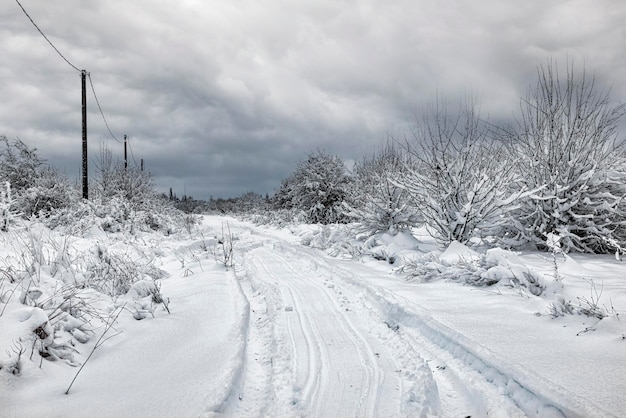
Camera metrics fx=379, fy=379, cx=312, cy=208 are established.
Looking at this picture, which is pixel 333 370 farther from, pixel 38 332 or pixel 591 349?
pixel 38 332

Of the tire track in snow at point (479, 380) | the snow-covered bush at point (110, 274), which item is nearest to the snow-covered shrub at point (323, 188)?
the snow-covered bush at point (110, 274)

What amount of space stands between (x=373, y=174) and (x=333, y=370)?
33.2 feet

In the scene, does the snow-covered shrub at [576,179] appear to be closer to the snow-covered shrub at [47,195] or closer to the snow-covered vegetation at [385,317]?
the snow-covered vegetation at [385,317]

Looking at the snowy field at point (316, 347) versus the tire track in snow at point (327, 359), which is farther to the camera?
the tire track in snow at point (327, 359)

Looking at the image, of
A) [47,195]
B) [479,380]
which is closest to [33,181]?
[47,195]

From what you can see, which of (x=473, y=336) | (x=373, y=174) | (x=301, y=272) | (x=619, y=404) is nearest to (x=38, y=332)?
(x=473, y=336)

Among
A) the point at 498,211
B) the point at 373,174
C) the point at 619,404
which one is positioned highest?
the point at 373,174

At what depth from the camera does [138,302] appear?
434cm

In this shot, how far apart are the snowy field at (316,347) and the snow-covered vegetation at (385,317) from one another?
0.02 metres

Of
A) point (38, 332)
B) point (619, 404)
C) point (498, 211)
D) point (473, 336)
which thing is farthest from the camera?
point (498, 211)

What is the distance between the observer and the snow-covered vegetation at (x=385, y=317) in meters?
2.51

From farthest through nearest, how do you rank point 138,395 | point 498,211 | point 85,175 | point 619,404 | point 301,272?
point 85,175, point 498,211, point 301,272, point 138,395, point 619,404

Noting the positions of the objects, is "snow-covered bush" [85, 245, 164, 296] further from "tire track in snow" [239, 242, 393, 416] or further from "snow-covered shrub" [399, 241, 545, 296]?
"snow-covered shrub" [399, 241, 545, 296]

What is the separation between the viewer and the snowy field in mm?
2432
